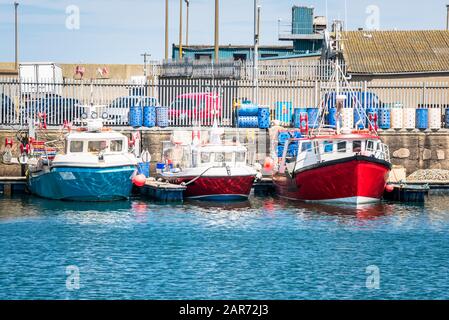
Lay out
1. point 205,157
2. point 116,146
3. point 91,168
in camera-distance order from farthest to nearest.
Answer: point 205,157
point 116,146
point 91,168

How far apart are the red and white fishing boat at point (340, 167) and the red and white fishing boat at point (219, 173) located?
214 centimetres

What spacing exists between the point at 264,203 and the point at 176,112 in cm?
899

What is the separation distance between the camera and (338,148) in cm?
4238

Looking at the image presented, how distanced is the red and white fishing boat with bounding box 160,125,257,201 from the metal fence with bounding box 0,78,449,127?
525cm

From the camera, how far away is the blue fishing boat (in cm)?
4147

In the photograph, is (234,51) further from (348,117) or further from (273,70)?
(348,117)

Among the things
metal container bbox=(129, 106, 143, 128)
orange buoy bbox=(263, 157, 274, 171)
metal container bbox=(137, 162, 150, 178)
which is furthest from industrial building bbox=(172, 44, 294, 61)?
orange buoy bbox=(263, 157, 274, 171)

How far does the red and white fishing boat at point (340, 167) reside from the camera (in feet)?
136

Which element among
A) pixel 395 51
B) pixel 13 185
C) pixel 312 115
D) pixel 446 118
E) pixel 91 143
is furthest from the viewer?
pixel 395 51

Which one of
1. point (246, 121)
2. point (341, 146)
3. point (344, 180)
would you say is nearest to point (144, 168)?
point (246, 121)

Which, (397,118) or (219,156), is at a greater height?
(397,118)

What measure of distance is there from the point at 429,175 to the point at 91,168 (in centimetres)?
1588

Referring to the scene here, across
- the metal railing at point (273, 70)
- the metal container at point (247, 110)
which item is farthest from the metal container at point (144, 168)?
the metal railing at point (273, 70)

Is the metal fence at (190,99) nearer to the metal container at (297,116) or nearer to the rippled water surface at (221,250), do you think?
the metal container at (297,116)
